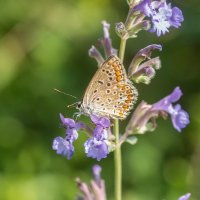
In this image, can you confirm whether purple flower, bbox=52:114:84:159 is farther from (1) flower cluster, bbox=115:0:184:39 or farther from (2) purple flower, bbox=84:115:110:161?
(1) flower cluster, bbox=115:0:184:39

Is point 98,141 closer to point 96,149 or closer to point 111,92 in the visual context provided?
point 96,149

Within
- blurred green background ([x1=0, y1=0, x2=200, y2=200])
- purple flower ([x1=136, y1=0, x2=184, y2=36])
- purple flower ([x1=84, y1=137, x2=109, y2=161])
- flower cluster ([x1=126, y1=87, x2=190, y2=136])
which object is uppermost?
blurred green background ([x1=0, y1=0, x2=200, y2=200])

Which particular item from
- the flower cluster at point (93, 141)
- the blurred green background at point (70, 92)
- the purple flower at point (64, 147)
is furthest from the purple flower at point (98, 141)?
the blurred green background at point (70, 92)

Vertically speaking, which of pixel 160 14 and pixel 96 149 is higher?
pixel 160 14

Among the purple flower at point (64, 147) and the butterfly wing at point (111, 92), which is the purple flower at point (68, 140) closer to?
the purple flower at point (64, 147)

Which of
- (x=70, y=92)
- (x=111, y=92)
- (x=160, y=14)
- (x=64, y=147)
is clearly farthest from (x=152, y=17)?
(x=70, y=92)

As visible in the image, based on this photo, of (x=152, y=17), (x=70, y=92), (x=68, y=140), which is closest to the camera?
(x=152, y=17)

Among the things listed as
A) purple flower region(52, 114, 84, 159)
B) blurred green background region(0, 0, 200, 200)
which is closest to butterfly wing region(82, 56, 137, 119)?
purple flower region(52, 114, 84, 159)
